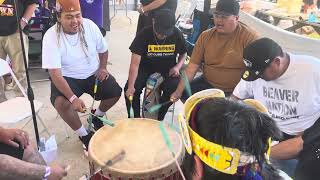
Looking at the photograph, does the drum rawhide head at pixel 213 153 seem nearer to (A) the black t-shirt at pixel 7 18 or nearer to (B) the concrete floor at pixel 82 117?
(B) the concrete floor at pixel 82 117

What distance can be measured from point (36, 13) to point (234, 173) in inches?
131

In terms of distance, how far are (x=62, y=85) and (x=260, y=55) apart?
1384mm

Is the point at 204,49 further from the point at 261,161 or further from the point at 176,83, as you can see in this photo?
the point at 261,161

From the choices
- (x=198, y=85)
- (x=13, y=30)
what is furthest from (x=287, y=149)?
(x=13, y=30)

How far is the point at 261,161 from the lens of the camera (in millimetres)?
912

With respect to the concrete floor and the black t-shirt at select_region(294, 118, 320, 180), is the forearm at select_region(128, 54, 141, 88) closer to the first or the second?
the concrete floor

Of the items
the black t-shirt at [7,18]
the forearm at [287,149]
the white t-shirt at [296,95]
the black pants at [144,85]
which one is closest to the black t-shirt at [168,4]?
the black pants at [144,85]

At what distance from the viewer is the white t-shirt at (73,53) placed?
236 cm

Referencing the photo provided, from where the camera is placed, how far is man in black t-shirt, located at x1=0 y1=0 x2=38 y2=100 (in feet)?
9.47

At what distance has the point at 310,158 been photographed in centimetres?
157

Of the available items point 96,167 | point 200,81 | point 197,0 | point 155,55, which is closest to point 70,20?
point 155,55


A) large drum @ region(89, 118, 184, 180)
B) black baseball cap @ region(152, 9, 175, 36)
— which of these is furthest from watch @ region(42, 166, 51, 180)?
black baseball cap @ region(152, 9, 175, 36)

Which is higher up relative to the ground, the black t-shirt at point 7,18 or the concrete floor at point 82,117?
the black t-shirt at point 7,18

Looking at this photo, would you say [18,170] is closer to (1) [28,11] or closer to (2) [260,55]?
(2) [260,55]
